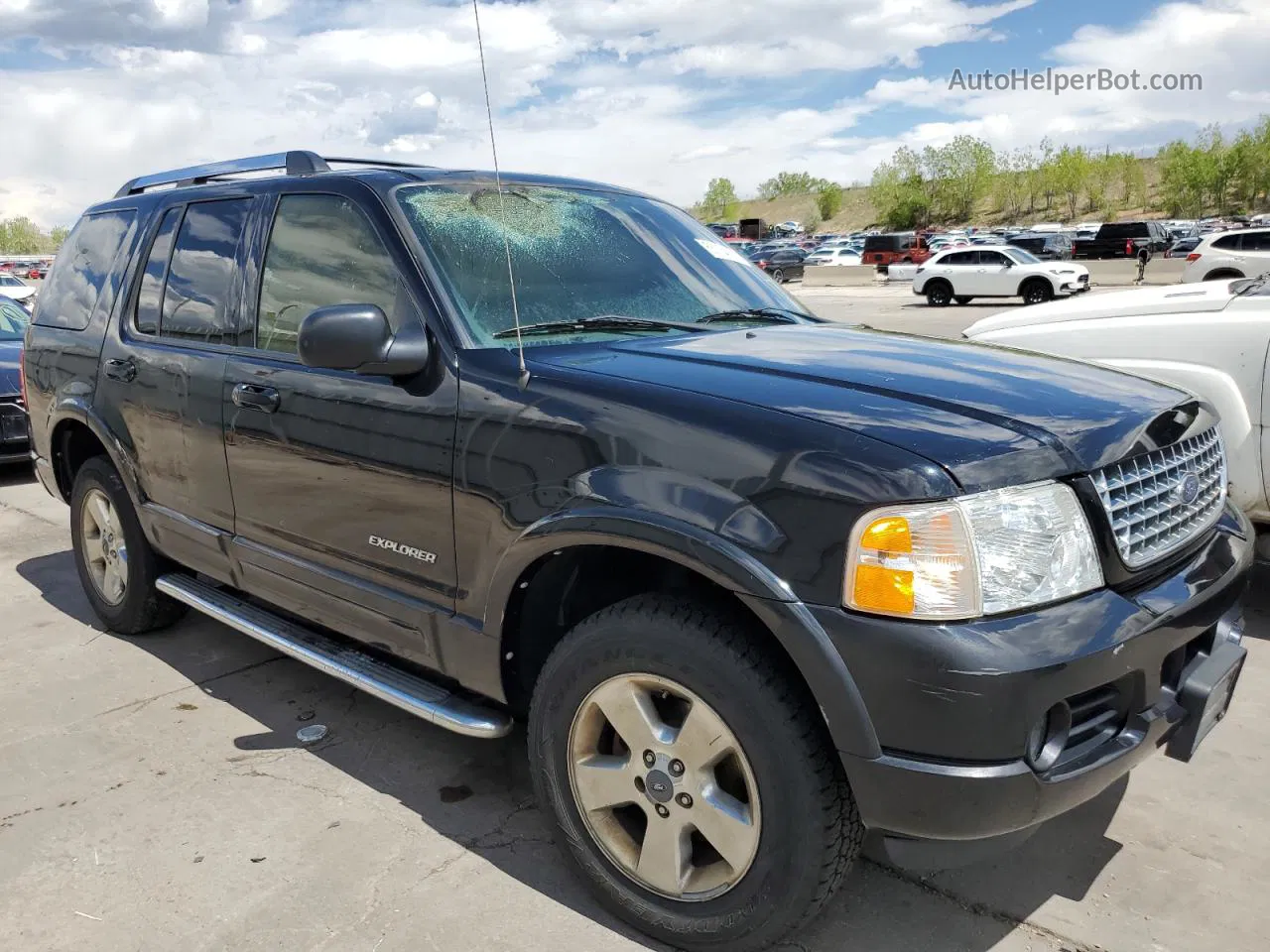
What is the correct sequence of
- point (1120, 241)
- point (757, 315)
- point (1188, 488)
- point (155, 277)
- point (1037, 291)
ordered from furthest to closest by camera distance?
1. point (1120, 241)
2. point (1037, 291)
3. point (155, 277)
4. point (757, 315)
5. point (1188, 488)

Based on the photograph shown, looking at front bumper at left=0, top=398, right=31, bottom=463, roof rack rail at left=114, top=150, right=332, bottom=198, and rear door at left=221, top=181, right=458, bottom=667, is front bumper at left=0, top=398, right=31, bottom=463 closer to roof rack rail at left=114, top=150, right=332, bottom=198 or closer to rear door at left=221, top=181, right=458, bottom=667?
roof rack rail at left=114, top=150, right=332, bottom=198

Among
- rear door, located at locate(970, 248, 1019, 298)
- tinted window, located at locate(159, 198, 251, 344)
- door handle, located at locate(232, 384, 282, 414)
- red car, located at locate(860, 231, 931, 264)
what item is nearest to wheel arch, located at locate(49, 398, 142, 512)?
tinted window, located at locate(159, 198, 251, 344)

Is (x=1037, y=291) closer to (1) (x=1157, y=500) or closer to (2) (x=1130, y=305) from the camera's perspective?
(2) (x=1130, y=305)

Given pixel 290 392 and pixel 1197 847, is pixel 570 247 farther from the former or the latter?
pixel 1197 847

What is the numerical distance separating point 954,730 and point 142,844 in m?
2.38

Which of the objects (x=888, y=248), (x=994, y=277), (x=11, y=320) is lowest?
(x=994, y=277)

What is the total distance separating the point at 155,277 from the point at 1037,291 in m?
27.3

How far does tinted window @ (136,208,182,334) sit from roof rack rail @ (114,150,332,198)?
19 centimetres

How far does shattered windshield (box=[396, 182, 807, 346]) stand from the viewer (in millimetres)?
2998

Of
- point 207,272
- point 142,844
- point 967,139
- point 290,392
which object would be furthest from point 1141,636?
point 967,139

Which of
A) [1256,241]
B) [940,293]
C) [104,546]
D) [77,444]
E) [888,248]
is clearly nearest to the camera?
[104,546]

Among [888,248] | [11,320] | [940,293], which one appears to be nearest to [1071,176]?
[888,248]

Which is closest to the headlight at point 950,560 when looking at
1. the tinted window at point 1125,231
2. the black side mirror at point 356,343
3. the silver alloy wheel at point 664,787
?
the silver alloy wheel at point 664,787

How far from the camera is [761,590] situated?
2.12m
